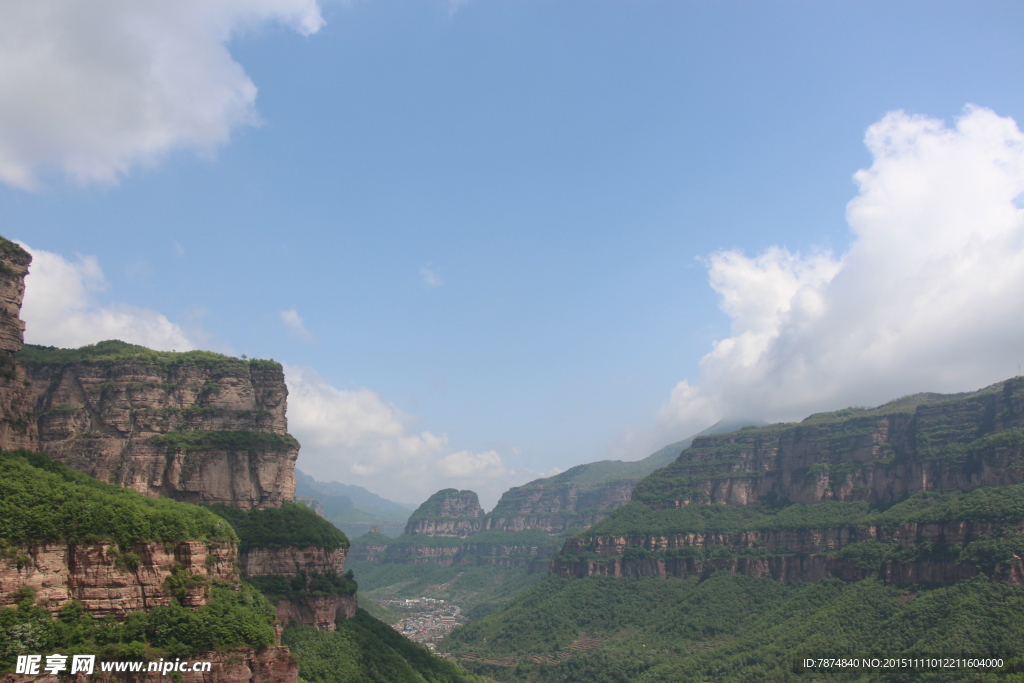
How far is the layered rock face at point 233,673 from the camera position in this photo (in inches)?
2119

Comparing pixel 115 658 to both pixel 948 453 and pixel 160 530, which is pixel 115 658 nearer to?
pixel 160 530

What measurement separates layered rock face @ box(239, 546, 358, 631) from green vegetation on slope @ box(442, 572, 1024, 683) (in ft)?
208

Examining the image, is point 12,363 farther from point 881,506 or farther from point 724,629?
point 881,506

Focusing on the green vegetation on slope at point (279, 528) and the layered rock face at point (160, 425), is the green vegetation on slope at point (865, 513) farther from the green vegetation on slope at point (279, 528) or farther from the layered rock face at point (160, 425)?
the layered rock face at point (160, 425)

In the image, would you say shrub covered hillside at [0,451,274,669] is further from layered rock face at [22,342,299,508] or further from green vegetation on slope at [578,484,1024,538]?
green vegetation on slope at [578,484,1024,538]

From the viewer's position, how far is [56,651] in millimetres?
52375

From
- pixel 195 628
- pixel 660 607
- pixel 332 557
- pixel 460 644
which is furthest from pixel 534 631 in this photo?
pixel 195 628

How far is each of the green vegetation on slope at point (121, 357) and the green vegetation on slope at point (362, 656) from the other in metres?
41.4

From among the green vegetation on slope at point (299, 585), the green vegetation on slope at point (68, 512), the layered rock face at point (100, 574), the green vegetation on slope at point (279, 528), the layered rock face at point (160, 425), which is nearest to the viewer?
the layered rock face at point (100, 574)

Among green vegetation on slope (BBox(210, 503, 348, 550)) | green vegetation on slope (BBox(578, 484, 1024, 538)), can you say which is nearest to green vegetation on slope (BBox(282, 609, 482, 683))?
green vegetation on slope (BBox(210, 503, 348, 550))

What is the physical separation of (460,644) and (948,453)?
116567 mm

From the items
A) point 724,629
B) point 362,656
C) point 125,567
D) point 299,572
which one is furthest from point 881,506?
point 125,567

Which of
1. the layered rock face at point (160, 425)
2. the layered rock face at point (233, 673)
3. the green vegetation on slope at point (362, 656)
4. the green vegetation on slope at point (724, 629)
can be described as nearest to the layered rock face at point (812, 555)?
the green vegetation on slope at point (724, 629)

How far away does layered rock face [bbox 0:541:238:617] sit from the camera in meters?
53.8
